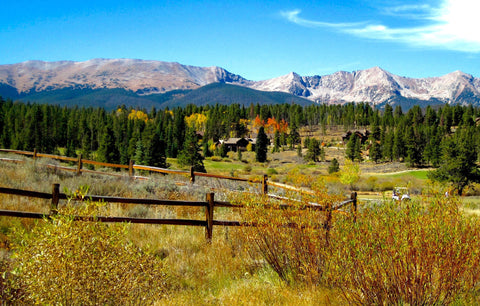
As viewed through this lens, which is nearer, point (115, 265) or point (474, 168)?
point (115, 265)

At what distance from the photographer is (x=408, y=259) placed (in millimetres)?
4039

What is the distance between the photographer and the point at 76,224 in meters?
3.90

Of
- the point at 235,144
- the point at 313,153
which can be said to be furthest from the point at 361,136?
the point at 235,144

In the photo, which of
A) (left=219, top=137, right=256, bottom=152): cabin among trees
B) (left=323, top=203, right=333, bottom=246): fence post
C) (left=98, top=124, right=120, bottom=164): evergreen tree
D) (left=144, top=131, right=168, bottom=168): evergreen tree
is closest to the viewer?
(left=323, top=203, right=333, bottom=246): fence post

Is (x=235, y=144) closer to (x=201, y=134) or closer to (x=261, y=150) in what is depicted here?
(x=261, y=150)

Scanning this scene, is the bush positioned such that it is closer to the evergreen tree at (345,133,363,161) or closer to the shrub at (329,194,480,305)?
the shrub at (329,194,480,305)

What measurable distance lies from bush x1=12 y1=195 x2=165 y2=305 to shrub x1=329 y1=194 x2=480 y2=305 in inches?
90.0

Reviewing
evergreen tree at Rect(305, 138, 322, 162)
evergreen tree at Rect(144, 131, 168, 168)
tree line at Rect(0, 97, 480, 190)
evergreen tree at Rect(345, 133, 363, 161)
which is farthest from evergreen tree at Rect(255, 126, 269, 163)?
evergreen tree at Rect(144, 131, 168, 168)

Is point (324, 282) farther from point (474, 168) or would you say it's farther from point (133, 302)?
point (474, 168)

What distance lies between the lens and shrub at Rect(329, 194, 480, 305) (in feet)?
13.0

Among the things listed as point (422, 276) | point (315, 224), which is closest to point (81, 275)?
point (315, 224)

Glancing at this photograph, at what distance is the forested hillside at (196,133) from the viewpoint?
77.9 metres

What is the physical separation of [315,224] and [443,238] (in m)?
1.77

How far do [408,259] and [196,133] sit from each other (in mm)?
104214
